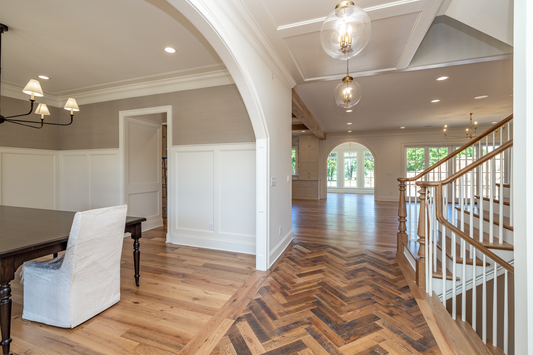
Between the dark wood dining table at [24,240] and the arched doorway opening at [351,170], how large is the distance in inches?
470

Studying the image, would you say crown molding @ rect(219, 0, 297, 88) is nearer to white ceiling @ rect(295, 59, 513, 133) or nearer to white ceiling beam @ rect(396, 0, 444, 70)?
white ceiling @ rect(295, 59, 513, 133)

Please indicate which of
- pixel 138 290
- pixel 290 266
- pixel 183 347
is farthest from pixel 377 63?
pixel 138 290

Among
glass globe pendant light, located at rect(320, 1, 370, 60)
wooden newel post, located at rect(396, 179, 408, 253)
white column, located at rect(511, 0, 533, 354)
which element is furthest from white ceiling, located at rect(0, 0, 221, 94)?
wooden newel post, located at rect(396, 179, 408, 253)

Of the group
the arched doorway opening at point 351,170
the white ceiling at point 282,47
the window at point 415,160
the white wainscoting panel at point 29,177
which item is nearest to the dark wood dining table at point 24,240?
the white ceiling at point 282,47

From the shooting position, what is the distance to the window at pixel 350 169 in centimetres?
1343

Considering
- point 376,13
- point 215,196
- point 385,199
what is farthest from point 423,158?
point 215,196

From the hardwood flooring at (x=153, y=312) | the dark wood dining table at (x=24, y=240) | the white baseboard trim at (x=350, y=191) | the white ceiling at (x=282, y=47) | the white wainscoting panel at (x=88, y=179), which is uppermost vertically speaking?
the white ceiling at (x=282, y=47)

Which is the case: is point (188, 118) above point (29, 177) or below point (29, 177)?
above

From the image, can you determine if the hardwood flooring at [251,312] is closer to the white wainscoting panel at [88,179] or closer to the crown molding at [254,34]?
the white wainscoting panel at [88,179]

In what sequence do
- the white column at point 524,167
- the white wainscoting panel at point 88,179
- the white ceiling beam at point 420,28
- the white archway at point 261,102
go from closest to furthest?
the white column at point 524,167
the white archway at point 261,102
the white ceiling beam at point 420,28
the white wainscoting panel at point 88,179

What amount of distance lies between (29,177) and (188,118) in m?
3.30

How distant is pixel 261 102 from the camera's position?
2711 mm

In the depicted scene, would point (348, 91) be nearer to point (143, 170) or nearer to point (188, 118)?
point (188, 118)

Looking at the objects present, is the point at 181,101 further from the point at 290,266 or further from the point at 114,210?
the point at 290,266
